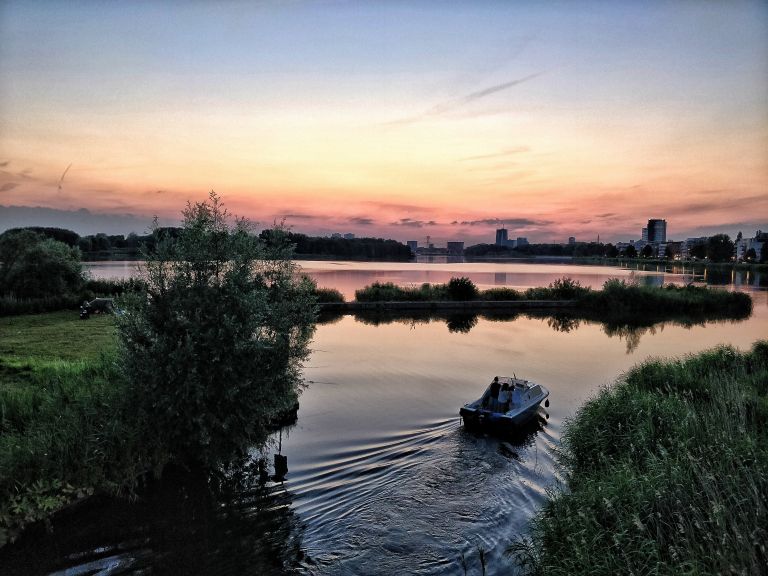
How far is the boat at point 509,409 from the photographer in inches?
614

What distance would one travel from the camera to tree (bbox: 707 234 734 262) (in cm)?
18312

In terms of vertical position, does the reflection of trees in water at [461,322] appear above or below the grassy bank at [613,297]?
below

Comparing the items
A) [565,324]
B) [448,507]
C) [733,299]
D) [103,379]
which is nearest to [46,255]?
[103,379]

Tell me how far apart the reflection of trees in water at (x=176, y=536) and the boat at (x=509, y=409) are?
694 cm

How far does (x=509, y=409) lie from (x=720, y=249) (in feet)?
692

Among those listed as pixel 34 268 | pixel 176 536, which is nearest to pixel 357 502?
pixel 176 536

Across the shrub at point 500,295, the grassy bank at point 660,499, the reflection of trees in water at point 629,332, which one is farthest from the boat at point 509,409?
the shrub at point 500,295

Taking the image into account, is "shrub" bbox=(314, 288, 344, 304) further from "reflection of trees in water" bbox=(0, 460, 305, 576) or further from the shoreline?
"reflection of trees in water" bbox=(0, 460, 305, 576)

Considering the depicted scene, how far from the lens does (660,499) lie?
788cm

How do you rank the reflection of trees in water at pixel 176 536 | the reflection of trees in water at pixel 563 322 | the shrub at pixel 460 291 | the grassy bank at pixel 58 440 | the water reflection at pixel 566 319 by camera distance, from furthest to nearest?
the shrub at pixel 460 291 → the reflection of trees in water at pixel 563 322 → the water reflection at pixel 566 319 → the grassy bank at pixel 58 440 → the reflection of trees in water at pixel 176 536

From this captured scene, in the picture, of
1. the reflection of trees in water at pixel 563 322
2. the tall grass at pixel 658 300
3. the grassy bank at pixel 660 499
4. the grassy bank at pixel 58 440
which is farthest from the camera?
the tall grass at pixel 658 300

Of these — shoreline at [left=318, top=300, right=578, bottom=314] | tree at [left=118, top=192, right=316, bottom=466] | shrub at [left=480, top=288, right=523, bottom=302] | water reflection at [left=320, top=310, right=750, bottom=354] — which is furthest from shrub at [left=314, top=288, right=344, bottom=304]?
tree at [left=118, top=192, right=316, bottom=466]

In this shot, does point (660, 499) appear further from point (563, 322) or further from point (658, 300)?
point (658, 300)

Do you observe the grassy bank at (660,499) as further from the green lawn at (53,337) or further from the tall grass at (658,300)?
the tall grass at (658,300)
